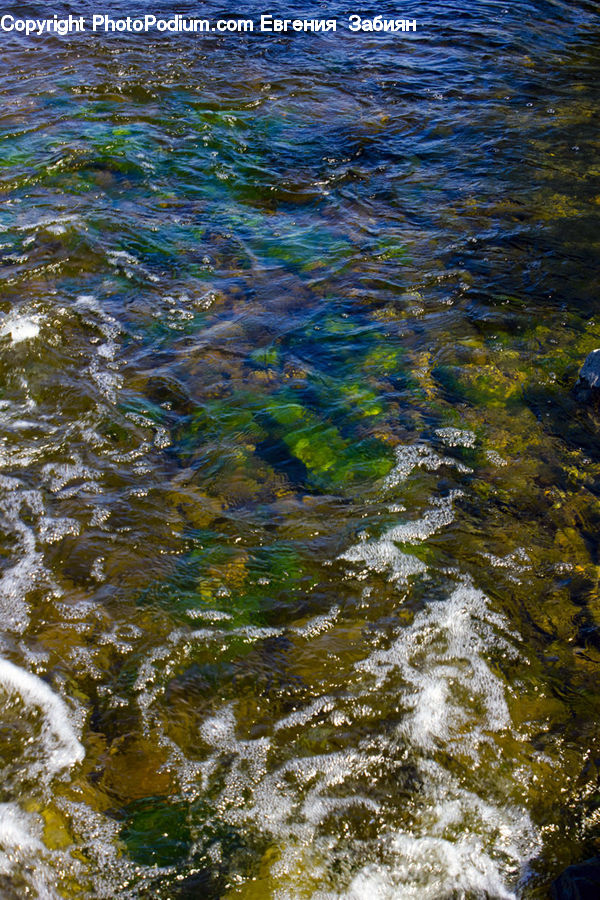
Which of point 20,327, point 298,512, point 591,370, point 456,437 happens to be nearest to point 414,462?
point 456,437

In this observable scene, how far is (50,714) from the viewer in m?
3.10

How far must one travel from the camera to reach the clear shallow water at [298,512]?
9.14 feet

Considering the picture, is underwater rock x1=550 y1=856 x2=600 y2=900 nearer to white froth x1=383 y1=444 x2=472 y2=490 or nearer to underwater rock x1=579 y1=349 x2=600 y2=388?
white froth x1=383 y1=444 x2=472 y2=490

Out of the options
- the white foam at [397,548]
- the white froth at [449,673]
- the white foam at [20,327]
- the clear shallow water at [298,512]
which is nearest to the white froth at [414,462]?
the clear shallow water at [298,512]

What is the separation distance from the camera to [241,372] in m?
5.01

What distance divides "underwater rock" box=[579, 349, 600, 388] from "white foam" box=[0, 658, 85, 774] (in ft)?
12.3

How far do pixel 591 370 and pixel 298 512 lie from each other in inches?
88.3

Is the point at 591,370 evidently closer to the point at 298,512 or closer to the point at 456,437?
the point at 456,437

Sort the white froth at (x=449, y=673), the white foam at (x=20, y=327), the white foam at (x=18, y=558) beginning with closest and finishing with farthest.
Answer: the white froth at (x=449, y=673) → the white foam at (x=18, y=558) → the white foam at (x=20, y=327)

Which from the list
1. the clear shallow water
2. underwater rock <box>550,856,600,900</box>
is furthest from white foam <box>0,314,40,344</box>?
underwater rock <box>550,856,600,900</box>

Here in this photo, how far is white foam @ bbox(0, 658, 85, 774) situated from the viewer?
9.68 ft

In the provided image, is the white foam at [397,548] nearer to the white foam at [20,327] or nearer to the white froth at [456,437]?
the white froth at [456,437]

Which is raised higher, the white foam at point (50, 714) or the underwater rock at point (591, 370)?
the underwater rock at point (591, 370)

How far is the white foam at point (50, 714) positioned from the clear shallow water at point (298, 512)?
1cm
